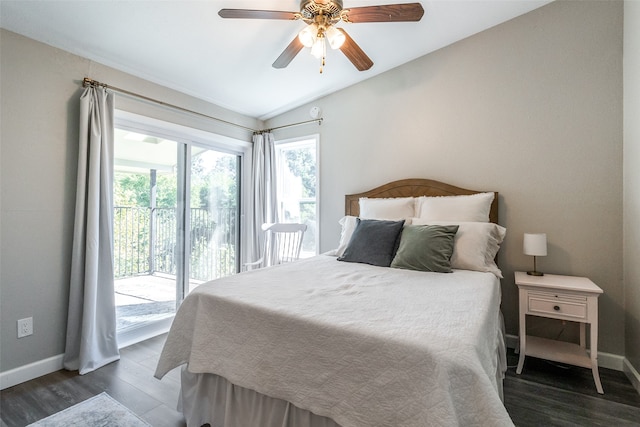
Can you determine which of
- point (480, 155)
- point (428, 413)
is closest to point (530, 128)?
point (480, 155)

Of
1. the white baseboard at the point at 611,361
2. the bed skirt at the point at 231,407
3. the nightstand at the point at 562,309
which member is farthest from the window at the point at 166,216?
the white baseboard at the point at 611,361

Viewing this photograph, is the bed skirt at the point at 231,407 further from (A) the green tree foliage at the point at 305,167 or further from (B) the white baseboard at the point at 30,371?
(A) the green tree foliage at the point at 305,167

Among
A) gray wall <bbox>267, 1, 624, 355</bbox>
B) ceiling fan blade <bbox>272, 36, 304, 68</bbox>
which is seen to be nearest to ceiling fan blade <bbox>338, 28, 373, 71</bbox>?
ceiling fan blade <bbox>272, 36, 304, 68</bbox>

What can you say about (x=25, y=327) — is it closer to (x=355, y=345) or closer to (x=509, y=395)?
(x=355, y=345)

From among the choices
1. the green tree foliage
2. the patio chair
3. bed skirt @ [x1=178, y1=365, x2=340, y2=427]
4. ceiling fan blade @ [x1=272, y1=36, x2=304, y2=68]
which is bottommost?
bed skirt @ [x1=178, y1=365, x2=340, y2=427]

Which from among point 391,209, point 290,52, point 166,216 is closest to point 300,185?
point 391,209

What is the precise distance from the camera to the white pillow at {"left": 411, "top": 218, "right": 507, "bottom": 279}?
2.14 m

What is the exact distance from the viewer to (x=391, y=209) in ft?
9.12

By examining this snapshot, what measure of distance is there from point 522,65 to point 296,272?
2.59 metres

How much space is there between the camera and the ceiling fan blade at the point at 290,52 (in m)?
2.04

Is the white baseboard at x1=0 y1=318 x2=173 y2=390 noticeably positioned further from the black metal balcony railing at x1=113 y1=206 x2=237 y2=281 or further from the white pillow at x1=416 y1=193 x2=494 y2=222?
the white pillow at x1=416 y1=193 x2=494 y2=222

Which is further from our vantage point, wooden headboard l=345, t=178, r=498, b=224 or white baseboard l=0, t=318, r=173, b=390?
wooden headboard l=345, t=178, r=498, b=224

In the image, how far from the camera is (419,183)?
2.94 meters

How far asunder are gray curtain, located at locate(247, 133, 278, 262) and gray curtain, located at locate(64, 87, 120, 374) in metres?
1.68
